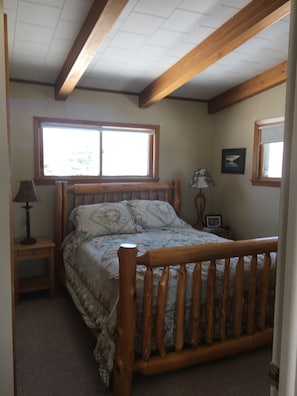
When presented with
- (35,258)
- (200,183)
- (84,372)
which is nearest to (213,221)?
(200,183)

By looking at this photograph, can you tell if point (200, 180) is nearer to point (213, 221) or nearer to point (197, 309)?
Result: point (213, 221)

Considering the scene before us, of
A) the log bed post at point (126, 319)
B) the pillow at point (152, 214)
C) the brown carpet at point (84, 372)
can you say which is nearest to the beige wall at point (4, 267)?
the log bed post at point (126, 319)

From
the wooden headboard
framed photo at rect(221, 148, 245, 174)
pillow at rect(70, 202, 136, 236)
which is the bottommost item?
pillow at rect(70, 202, 136, 236)

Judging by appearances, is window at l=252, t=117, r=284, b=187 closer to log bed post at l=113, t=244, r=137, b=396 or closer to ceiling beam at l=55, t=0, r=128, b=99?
ceiling beam at l=55, t=0, r=128, b=99

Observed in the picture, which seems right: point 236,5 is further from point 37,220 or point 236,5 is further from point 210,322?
point 37,220

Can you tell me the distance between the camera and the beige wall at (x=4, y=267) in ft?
3.94

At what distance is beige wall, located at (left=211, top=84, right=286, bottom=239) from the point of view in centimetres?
372

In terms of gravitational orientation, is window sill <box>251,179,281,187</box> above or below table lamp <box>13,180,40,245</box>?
above

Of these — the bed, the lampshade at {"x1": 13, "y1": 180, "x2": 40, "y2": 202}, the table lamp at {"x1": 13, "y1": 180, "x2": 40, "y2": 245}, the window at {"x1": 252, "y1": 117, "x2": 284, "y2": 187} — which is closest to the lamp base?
the table lamp at {"x1": 13, "y1": 180, "x2": 40, "y2": 245}

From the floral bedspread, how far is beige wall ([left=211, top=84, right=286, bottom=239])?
0.83m

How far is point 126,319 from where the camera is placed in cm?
188

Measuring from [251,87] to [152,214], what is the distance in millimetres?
1902

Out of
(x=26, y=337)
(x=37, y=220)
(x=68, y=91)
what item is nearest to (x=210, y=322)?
(x=26, y=337)

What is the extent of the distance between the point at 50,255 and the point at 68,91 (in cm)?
173
